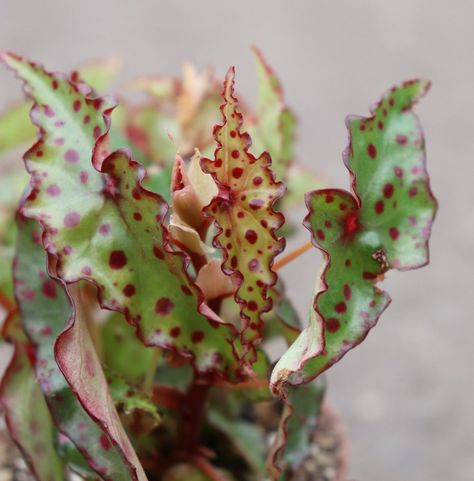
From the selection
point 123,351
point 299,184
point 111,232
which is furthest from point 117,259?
point 299,184

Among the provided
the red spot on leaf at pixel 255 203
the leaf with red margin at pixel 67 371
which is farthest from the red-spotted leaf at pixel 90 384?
the red spot on leaf at pixel 255 203

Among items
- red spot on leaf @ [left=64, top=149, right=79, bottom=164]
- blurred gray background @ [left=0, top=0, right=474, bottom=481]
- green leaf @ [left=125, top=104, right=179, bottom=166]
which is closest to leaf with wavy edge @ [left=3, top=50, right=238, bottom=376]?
red spot on leaf @ [left=64, top=149, right=79, bottom=164]

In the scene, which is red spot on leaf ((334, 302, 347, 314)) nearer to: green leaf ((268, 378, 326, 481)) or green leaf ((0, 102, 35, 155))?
green leaf ((268, 378, 326, 481))

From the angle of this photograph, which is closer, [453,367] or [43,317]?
[43,317]

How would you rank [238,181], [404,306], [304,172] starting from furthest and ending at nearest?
[404,306] < [304,172] < [238,181]

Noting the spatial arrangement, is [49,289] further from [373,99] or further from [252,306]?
[373,99]

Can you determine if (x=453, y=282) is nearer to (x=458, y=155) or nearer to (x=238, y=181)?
(x=458, y=155)

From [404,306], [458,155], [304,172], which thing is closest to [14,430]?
[304,172]
